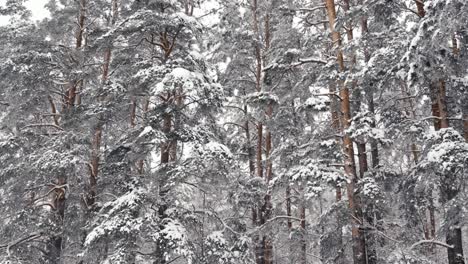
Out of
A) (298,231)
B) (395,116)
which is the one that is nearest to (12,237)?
(298,231)

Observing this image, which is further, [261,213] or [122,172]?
[261,213]

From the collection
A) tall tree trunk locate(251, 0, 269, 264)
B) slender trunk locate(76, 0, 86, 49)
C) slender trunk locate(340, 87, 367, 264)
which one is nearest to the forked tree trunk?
slender trunk locate(340, 87, 367, 264)

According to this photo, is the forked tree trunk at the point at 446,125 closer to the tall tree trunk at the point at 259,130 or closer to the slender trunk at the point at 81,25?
the tall tree trunk at the point at 259,130

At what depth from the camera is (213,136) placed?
10.9 m

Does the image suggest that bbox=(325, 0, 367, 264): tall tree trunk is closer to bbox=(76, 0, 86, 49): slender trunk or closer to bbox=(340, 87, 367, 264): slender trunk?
bbox=(340, 87, 367, 264): slender trunk

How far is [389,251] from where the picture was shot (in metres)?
9.54

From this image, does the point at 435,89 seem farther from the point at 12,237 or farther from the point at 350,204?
the point at 12,237

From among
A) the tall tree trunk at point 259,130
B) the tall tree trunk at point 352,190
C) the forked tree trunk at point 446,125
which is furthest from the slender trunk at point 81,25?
the forked tree trunk at point 446,125

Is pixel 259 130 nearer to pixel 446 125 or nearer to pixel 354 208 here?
pixel 354 208

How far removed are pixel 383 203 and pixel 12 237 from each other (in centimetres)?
1073

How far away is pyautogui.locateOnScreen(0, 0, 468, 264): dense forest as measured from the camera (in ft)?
28.7

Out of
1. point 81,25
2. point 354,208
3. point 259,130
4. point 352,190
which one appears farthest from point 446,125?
point 81,25

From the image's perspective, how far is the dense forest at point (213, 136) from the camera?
874cm

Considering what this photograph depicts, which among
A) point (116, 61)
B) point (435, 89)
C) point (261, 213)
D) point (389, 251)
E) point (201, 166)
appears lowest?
point (389, 251)
